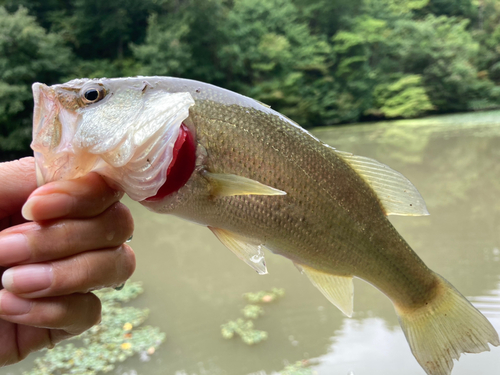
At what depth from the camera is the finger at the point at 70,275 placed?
27.3 inches

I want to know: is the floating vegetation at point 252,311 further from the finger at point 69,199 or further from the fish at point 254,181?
the finger at point 69,199

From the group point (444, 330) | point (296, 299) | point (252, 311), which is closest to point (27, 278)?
point (444, 330)

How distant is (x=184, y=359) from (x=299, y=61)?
15302 mm

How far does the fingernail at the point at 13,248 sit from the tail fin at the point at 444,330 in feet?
3.15

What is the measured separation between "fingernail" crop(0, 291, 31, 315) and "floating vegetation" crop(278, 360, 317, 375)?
1753 millimetres

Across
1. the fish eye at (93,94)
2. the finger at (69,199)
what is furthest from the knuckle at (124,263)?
the fish eye at (93,94)

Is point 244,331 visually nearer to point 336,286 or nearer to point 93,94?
point 336,286

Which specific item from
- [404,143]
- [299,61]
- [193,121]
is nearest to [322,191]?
[193,121]

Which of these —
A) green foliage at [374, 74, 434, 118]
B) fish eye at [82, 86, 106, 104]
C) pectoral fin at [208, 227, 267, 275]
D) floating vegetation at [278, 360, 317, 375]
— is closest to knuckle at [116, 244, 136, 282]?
pectoral fin at [208, 227, 267, 275]

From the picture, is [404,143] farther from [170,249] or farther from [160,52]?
[160,52]

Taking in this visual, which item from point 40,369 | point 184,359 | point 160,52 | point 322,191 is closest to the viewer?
point 322,191

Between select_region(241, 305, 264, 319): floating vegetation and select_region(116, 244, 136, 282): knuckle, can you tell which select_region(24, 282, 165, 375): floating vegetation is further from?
select_region(116, 244, 136, 282): knuckle

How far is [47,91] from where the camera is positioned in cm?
69

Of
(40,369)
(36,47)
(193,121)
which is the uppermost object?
(193,121)
